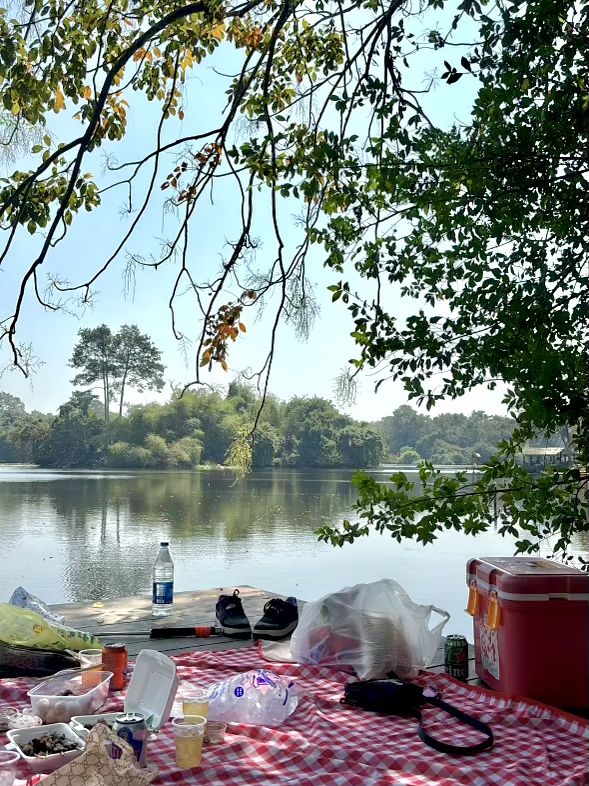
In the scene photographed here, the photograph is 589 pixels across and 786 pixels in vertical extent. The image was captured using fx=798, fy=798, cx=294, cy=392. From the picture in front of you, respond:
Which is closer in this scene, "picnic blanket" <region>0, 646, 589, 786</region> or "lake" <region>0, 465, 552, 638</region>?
"picnic blanket" <region>0, 646, 589, 786</region>

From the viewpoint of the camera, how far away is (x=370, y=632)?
277cm

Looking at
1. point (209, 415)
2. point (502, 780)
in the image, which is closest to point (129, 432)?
point (209, 415)

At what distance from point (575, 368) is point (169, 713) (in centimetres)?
153

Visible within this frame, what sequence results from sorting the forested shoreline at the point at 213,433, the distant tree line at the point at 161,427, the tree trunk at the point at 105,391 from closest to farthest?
the forested shoreline at the point at 213,433 < the distant tree line at the point at 161,427 < the tree trunk at the point at 105,391

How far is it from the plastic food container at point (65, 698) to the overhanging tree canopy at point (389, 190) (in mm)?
838

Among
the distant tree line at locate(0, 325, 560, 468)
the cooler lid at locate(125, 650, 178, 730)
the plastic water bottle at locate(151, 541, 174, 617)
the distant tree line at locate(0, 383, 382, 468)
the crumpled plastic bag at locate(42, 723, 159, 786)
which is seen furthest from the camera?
the distant tree line at locate(0, 383, 382, 468)

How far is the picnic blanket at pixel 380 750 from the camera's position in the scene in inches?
75.0

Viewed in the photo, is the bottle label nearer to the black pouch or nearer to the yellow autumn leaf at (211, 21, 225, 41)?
the black pouch

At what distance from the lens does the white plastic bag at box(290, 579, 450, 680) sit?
2.74 metres

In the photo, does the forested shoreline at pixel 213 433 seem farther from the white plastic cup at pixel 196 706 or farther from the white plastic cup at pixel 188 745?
the white plastic cup at pixel 188 745

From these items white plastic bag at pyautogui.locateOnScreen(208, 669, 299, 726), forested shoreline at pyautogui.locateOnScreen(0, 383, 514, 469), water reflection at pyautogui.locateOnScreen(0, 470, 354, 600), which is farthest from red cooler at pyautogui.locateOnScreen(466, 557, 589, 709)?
water reflection at pyautogui.locateOnScreen(0, 470, 354, 600)

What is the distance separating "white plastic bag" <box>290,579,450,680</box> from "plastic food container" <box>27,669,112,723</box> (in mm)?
824

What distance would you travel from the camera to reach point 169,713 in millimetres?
2199

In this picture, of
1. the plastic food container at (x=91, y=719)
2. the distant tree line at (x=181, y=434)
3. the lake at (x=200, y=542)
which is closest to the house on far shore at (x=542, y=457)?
the plastic food container at (x=91, y=719)
